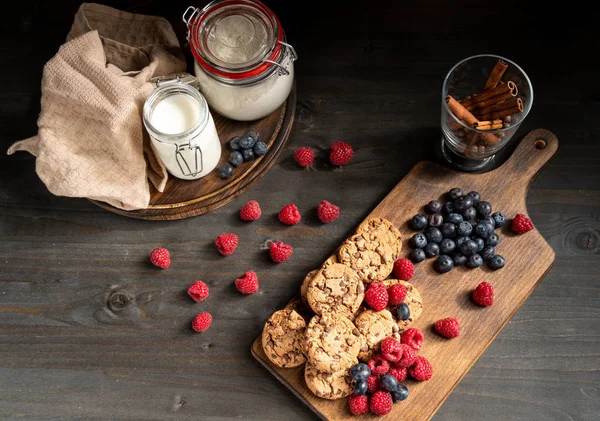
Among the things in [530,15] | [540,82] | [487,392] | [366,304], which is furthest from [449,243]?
[530,15]

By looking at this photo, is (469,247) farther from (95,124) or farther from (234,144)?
(95,124)

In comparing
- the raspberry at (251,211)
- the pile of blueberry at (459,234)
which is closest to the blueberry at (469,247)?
the pile of blueberry at (459,234)

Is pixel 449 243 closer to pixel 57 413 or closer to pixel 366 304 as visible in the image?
pixel 366 304

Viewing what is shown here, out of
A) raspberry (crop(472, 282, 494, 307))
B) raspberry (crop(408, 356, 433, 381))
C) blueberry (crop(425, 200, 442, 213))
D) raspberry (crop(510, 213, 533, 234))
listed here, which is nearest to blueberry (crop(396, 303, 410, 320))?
raspberry (crop(408, 356, 433, 381))

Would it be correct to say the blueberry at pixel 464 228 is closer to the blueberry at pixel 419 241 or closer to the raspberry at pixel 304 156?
the blueberry at pixel 419 241

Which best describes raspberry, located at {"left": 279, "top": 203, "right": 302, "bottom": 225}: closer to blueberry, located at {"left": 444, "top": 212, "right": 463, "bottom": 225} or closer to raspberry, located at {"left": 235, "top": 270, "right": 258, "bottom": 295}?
raspberry, located at {"left": 235, "top": 270, "right": 258, "bottom": 295}

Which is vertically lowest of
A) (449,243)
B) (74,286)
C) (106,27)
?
(74,286)
